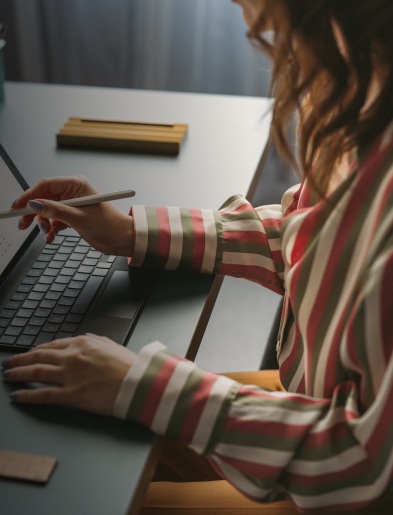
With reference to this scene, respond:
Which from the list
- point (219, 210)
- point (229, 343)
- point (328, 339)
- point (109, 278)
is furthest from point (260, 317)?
point (328, 339)

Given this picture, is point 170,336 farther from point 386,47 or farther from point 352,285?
point 386,47

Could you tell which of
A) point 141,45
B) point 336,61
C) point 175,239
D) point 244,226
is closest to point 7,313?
point 175,239

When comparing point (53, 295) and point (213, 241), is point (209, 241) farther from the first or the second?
point (53, 295)

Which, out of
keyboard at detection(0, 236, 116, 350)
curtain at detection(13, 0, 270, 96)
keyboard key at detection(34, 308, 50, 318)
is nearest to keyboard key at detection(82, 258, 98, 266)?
keyboard at detection(0, 236, 116, 350)

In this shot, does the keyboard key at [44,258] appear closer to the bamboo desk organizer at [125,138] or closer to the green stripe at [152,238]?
the green stripe at [152,238]

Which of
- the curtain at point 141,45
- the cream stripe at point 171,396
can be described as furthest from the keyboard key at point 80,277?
the curtain at point 141,45

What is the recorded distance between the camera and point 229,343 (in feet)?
5.05

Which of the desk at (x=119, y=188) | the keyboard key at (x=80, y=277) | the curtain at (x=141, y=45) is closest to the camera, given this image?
A: the desk at (x=119, y=188)

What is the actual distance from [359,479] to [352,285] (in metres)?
0.17

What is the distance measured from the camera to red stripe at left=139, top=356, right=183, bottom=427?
45 cm

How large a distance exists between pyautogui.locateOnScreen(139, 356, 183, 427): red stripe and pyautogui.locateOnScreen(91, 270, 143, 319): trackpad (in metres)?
0.11

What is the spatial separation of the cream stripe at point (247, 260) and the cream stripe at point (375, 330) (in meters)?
0.28

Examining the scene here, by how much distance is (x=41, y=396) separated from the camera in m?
0.46

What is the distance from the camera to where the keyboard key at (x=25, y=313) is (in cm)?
57
